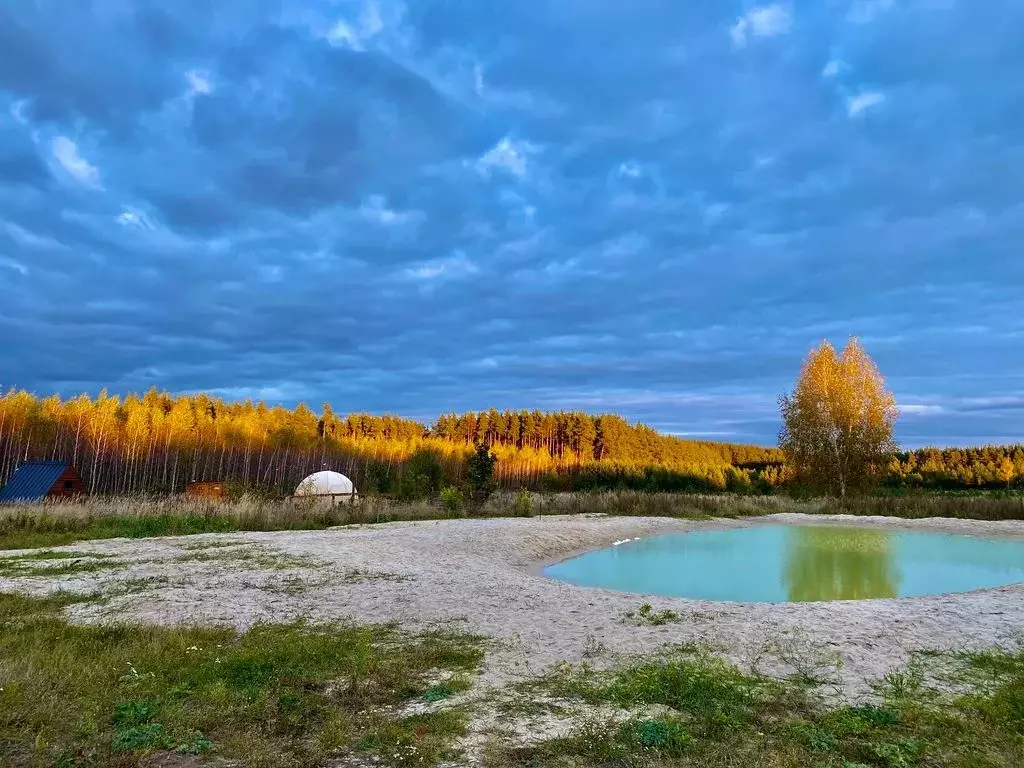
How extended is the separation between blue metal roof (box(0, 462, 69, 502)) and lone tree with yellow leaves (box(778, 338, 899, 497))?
3310 centimetres

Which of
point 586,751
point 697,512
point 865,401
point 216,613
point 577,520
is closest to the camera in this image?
point 586,751

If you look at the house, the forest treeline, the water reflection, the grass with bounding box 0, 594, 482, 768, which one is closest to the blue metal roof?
the house

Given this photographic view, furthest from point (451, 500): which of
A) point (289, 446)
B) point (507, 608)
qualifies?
point (289, 446)

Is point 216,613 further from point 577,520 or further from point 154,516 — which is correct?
point 577,520

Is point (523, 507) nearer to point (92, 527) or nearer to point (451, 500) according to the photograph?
point (451, 500)

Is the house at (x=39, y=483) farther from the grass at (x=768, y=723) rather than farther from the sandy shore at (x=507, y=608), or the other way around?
the grass at (x=768, y=723)

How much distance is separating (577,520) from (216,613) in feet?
54.2

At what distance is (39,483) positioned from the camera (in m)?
22.3

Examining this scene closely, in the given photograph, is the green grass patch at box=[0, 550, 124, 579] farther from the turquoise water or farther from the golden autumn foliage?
the golden autumn foliage

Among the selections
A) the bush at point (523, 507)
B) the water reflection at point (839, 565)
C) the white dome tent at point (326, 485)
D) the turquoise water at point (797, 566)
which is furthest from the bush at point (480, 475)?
the water reflection at point (839, 565)

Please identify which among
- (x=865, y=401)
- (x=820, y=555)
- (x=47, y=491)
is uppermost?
(x=865, y=401)

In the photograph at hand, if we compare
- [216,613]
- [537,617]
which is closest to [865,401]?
[537,617]

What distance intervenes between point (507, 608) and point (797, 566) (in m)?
10.1

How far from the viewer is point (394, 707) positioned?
479 centimetres
